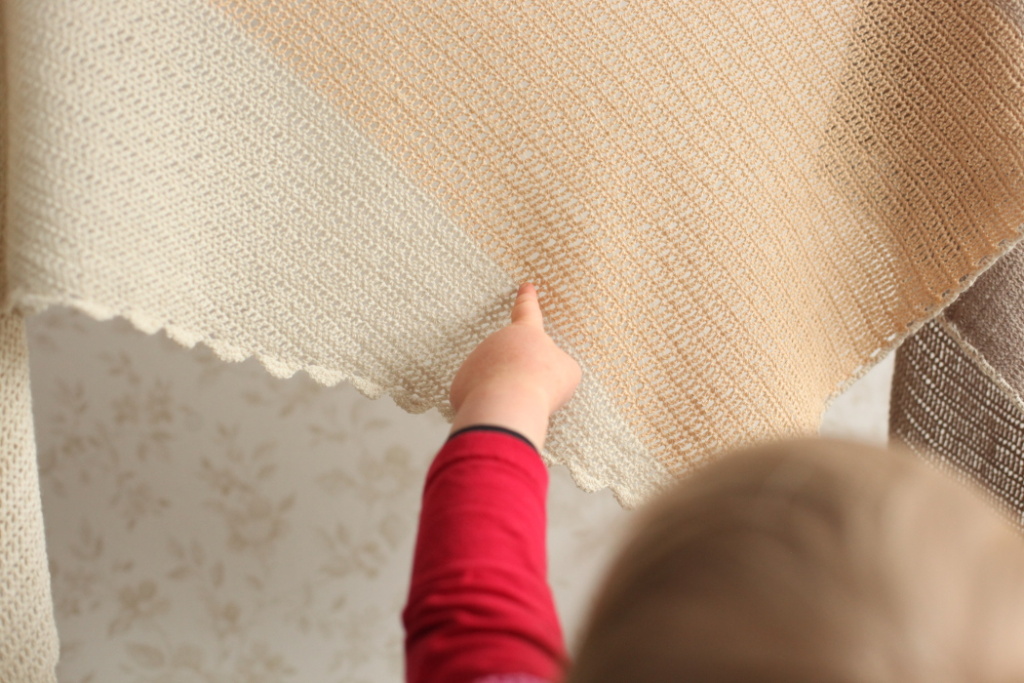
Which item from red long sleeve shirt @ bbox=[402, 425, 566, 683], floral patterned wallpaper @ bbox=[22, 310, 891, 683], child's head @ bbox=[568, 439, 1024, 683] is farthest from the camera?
floral patterned wallpaper @ bbox=[22, 310, 891, 683]

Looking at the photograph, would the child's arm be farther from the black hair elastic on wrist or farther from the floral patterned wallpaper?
the floral patterned wallpaper

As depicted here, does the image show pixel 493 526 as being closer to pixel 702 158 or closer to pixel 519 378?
pixel 519 378

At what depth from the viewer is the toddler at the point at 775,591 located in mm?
318

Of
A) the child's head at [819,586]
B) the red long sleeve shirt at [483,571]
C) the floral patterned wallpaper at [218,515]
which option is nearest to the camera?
the child's head at [819,586]

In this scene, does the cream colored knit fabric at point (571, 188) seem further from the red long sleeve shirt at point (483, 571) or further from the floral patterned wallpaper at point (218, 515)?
the floral patterned wallpaper at point (218, 515)

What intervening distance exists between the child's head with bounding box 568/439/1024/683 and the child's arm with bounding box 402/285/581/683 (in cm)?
7

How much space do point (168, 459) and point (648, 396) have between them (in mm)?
700

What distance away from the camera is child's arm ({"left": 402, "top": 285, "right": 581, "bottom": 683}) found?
43 centimetres

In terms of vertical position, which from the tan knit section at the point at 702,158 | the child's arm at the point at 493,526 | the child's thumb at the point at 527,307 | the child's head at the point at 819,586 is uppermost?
the tan knit section at the point at 702,158

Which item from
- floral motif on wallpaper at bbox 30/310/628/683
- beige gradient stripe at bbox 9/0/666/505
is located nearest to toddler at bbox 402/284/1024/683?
beige gradient stripe at bbox 9/0/666/505

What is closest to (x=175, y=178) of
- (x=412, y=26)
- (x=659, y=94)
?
(x=412, y=26)

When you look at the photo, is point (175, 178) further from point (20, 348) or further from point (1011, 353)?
point (1011, 353)

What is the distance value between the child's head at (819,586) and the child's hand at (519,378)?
13 centimetres

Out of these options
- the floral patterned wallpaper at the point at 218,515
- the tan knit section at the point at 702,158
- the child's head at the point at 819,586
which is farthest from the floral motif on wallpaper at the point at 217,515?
the child's head at the point at 819,586
